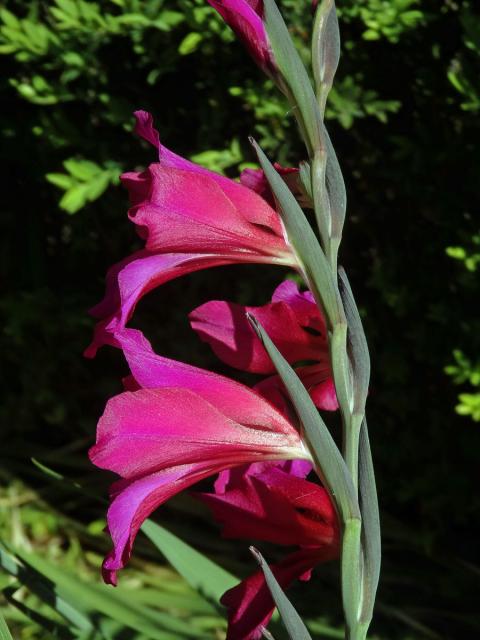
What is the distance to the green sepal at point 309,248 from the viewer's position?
0.66 m

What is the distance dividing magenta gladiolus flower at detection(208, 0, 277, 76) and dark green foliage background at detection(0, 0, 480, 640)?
1.10 meters

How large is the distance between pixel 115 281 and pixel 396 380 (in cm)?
153

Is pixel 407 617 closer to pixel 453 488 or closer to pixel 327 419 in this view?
pixel 453 488

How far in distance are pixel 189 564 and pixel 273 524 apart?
22.0 inches

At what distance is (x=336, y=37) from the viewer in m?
0.72

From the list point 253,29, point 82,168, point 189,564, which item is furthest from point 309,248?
point 82,168

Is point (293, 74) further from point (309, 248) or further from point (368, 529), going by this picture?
point (368, 529)

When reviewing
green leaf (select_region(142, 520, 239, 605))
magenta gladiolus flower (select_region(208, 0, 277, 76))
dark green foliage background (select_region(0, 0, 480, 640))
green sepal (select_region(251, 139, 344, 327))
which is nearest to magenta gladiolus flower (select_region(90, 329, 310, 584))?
green sepal (select_region(251, 139, 344, 327))

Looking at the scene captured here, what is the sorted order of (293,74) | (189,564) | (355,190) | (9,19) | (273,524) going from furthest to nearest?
(355,190) < (9,19) < (189,564) < (273,524) < (293,74)

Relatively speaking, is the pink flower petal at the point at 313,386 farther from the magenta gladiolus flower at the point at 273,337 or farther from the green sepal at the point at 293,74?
the green sepal at the point at 293,74

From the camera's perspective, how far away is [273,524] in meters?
0.76

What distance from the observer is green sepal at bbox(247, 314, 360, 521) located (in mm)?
658

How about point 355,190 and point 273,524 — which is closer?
point 273,524

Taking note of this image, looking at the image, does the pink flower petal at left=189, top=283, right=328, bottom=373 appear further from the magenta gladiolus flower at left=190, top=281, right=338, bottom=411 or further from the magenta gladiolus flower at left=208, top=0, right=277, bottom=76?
the magenta gladiolus flower at left=208, top=0, right=277, bottom=76
